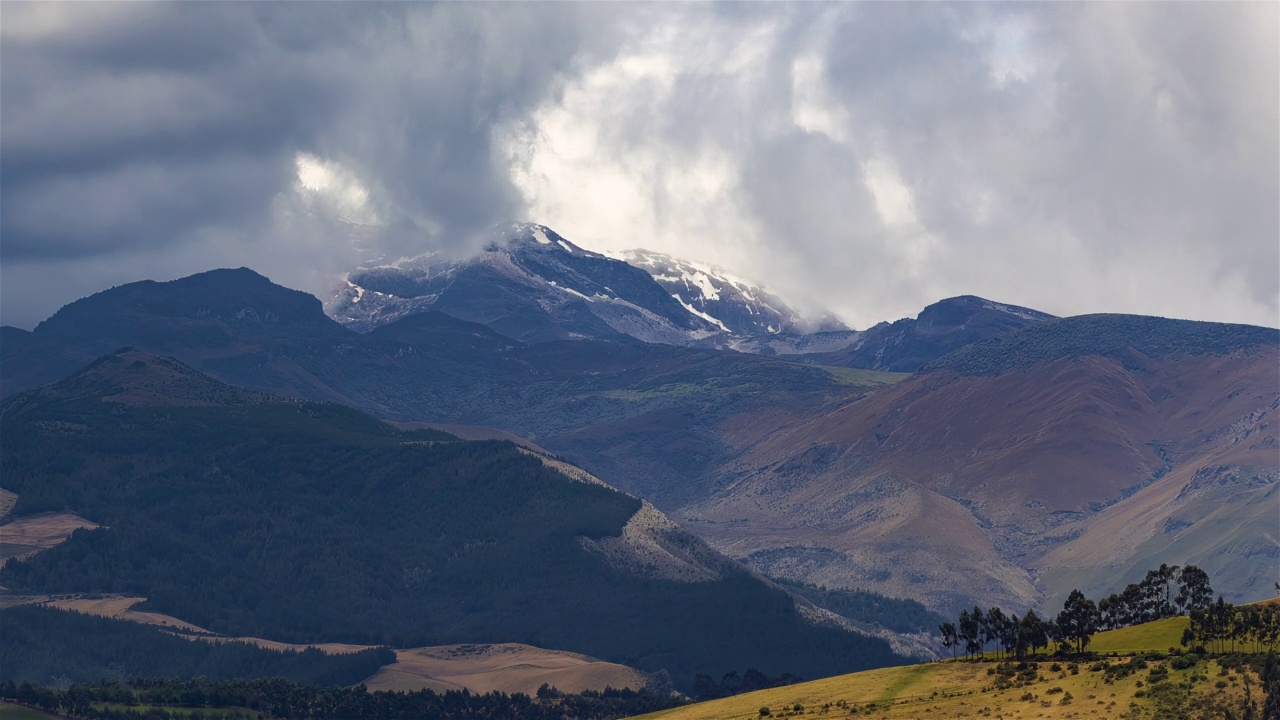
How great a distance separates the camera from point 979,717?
199 m

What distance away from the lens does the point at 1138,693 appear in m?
194

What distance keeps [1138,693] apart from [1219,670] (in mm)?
9081

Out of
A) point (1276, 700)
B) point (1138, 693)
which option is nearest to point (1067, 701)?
point (1138, 693)

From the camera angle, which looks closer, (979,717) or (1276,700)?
(1276,700)

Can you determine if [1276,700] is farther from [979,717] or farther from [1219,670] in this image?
[979,717]

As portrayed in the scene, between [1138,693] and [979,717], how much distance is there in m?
16.4

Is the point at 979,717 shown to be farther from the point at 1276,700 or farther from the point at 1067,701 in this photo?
the point at 1276,700

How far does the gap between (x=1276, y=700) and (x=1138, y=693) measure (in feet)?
46.1

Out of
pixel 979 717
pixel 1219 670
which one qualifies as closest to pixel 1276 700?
pixel 1219 670

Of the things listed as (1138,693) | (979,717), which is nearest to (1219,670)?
(1138,693)

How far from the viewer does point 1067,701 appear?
647 feet

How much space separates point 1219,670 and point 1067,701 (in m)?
15.7

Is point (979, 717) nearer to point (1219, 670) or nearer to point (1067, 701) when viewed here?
point (1067, 701)

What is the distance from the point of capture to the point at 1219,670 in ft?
642
